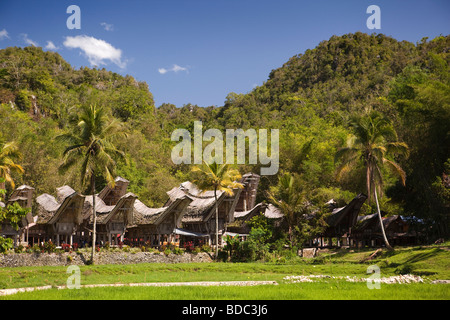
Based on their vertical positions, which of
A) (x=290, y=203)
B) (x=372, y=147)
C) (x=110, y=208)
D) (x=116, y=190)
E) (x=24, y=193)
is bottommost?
(x=110, y=208)

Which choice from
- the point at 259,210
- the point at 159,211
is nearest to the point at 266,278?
the point at 159,211

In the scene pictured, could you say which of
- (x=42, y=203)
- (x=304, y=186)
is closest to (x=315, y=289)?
(x=304, y=186)

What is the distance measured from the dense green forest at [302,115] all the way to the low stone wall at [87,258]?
634 centimetres

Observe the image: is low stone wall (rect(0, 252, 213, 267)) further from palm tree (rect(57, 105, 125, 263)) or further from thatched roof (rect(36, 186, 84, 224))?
thatched roof (rect(36, 186, 84, 224))

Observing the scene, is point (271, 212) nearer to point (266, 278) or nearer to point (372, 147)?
point (372, 147)

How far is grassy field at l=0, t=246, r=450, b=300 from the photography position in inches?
531

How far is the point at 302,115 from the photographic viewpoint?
6291cm

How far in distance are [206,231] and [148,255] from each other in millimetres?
8282

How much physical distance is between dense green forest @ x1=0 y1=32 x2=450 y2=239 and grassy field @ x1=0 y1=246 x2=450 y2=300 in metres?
6.31

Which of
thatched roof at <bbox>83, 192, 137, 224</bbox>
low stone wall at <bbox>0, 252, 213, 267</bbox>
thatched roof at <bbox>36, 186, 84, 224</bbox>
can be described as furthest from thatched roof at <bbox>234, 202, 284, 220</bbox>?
thatched roof at <bbox>36, 186, 84, 224</bbox>

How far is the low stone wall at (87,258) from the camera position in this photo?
77.9ft

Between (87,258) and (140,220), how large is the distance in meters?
7.58

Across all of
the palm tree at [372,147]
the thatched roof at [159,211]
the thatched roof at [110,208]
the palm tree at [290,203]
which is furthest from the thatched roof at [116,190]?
the palm tree at [372,147]

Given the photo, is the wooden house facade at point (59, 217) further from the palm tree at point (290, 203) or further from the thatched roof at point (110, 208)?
the palm tree at point (290, 203)
